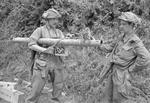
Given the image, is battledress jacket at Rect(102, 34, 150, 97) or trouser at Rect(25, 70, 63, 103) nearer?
battledress jacket at Rect(102, 34, 150, 97)

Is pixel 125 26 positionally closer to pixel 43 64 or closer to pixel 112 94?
pixel 112 94

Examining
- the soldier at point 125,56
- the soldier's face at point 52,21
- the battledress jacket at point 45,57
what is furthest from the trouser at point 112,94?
the soldier's face at point 52,21

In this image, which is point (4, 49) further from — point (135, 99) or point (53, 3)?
point (135, 99)

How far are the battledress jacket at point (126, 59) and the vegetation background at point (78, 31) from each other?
6.29 feet

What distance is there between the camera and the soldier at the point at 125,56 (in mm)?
4098

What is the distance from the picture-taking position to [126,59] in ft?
14.1

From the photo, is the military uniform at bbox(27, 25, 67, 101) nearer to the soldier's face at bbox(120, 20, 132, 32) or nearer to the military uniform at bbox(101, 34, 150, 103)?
the military uniform at bbox(101, 34, 150, 103)

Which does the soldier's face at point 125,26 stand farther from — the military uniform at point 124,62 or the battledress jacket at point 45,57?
the battledress jacket at point 45,57

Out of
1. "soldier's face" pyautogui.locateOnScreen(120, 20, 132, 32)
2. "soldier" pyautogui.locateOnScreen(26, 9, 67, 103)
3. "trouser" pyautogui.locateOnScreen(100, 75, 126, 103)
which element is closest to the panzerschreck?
"soldier" pyautogui.locateOnScreen(26, 9, 67, 103)

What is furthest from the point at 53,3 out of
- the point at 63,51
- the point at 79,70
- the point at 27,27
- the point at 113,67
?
the point at 113,67

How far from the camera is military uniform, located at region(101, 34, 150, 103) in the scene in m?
4.11

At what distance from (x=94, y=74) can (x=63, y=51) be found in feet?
6.98

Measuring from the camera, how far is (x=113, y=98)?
4.59 metres

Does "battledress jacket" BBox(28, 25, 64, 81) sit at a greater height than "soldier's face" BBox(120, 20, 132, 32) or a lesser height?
lesser
